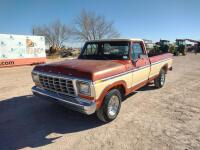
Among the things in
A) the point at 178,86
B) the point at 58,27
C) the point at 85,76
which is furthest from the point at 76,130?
the point at 58,27

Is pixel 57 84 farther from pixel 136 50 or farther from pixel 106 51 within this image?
pixel 136 50

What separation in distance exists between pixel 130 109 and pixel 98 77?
1.96m

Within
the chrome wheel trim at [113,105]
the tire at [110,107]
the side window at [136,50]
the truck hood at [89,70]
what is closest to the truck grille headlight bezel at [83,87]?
the truck hood at [89,70]

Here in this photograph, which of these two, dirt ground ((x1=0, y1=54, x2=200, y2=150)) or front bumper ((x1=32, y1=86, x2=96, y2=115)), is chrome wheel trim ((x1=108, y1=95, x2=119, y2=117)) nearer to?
dirt ground ((x1=0, y1=54, x2=200, y2=150))

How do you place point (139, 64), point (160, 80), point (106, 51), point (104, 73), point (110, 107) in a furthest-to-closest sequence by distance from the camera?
point (160, 80) < point (106, 51) < point (139, 64) < point (110, 107) < point (104, 73)

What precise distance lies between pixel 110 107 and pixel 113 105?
15 cm

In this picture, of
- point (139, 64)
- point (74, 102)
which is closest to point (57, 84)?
point (74, 102)

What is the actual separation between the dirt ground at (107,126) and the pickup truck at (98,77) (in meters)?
0.54

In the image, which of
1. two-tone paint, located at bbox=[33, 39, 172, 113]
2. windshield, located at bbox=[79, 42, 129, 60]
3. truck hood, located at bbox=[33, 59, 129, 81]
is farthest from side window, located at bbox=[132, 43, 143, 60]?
truck hood, located at bbox=[33, 59, 129, 81]

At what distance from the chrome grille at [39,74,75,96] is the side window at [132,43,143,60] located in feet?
7.13

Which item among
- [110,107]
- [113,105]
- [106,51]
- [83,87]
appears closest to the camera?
[83,87]

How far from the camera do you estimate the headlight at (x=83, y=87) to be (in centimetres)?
378

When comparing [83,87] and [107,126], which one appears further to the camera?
[107,126]

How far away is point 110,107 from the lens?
450cm
